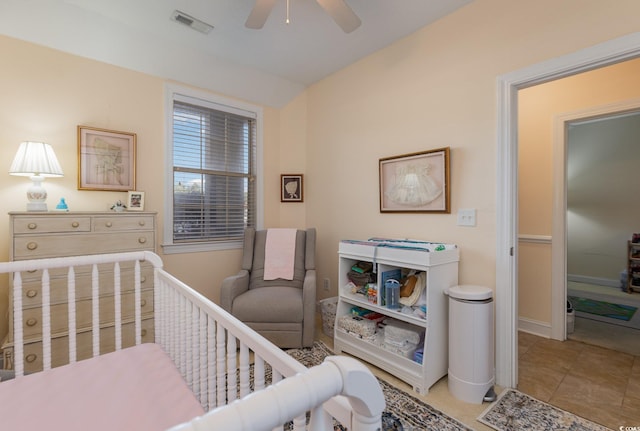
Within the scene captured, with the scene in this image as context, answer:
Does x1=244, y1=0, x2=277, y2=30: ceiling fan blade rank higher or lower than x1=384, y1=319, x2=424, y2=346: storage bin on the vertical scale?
higher

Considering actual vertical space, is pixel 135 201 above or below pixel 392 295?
above

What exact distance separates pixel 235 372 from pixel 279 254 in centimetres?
192

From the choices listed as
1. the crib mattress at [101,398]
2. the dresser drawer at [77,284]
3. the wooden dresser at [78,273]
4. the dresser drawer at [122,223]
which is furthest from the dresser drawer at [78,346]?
the crib mattress at [101,398]

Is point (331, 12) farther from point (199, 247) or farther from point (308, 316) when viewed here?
point (199, 247)

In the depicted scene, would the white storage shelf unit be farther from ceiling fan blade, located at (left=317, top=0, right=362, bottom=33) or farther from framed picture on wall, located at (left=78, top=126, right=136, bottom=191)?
framed picture on wall, located at (left=78, top=126, right=136, bottom=191)

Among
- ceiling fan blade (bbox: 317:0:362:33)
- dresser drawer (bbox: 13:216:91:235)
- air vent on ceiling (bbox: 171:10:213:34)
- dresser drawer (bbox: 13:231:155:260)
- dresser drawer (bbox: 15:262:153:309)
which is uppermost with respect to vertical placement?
air vent on ceiling (bbox: 171:10:213:34)

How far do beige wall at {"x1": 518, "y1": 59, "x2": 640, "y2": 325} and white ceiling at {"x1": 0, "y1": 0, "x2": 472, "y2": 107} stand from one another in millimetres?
1295

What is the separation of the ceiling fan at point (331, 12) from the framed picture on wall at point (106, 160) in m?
1.49

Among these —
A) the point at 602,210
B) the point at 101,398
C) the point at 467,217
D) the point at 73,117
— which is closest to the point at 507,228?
the point at 467,217

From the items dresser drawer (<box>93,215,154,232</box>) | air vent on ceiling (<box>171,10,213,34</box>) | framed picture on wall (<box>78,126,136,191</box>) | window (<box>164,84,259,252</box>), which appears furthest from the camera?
window (<box>164,84,259,252</box>)

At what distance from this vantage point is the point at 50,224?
183 cm

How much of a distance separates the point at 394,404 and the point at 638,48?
2.37m

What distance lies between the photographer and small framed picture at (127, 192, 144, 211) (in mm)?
2449

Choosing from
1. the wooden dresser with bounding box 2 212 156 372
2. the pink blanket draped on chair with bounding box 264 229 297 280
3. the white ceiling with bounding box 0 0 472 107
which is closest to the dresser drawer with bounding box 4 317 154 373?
the wooden dresser with bounding box 2 212 156 372
